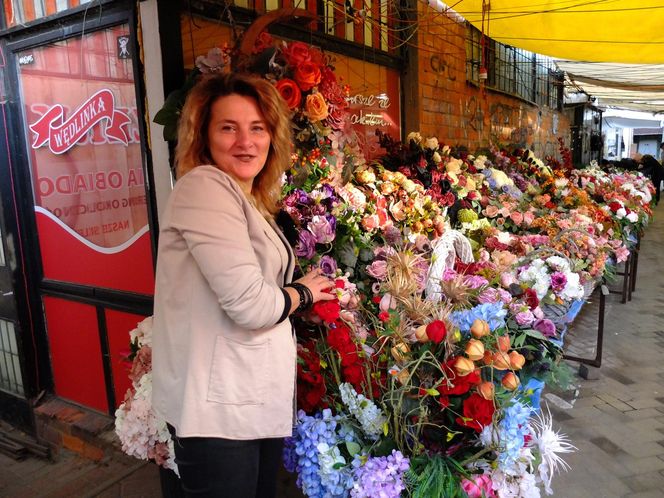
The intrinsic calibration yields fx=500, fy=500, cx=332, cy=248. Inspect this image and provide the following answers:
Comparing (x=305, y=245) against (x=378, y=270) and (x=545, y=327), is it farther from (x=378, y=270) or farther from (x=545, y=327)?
(x=545, y=327)

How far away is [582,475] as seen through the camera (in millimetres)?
2512

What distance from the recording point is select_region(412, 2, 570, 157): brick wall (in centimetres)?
401

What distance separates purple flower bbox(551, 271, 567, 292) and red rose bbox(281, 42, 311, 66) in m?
1.45

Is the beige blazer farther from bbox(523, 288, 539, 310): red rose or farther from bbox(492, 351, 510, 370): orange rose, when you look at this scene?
bbox(523, 288, 539, 310): red rose

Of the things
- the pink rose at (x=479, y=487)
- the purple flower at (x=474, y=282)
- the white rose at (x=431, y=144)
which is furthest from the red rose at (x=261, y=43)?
the pink rose at (x=479, y=487)

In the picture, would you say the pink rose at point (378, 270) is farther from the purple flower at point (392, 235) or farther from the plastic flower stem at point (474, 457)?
the plastic flower stem at point (474, 457)

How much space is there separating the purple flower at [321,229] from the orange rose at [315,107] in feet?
1.30

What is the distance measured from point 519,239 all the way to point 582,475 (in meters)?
1.27

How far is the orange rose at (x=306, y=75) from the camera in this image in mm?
1858

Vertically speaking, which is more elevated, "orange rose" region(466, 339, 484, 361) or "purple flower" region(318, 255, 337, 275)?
"purple flower" region(318, 255, 337, 275)

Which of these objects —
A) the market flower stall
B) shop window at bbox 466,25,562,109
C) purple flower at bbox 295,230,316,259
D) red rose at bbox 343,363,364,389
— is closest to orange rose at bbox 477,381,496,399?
the market flower stall

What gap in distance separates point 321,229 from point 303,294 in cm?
44

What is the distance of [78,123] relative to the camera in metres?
2.61

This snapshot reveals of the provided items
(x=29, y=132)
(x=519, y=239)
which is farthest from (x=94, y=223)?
(x=519, y=239)
